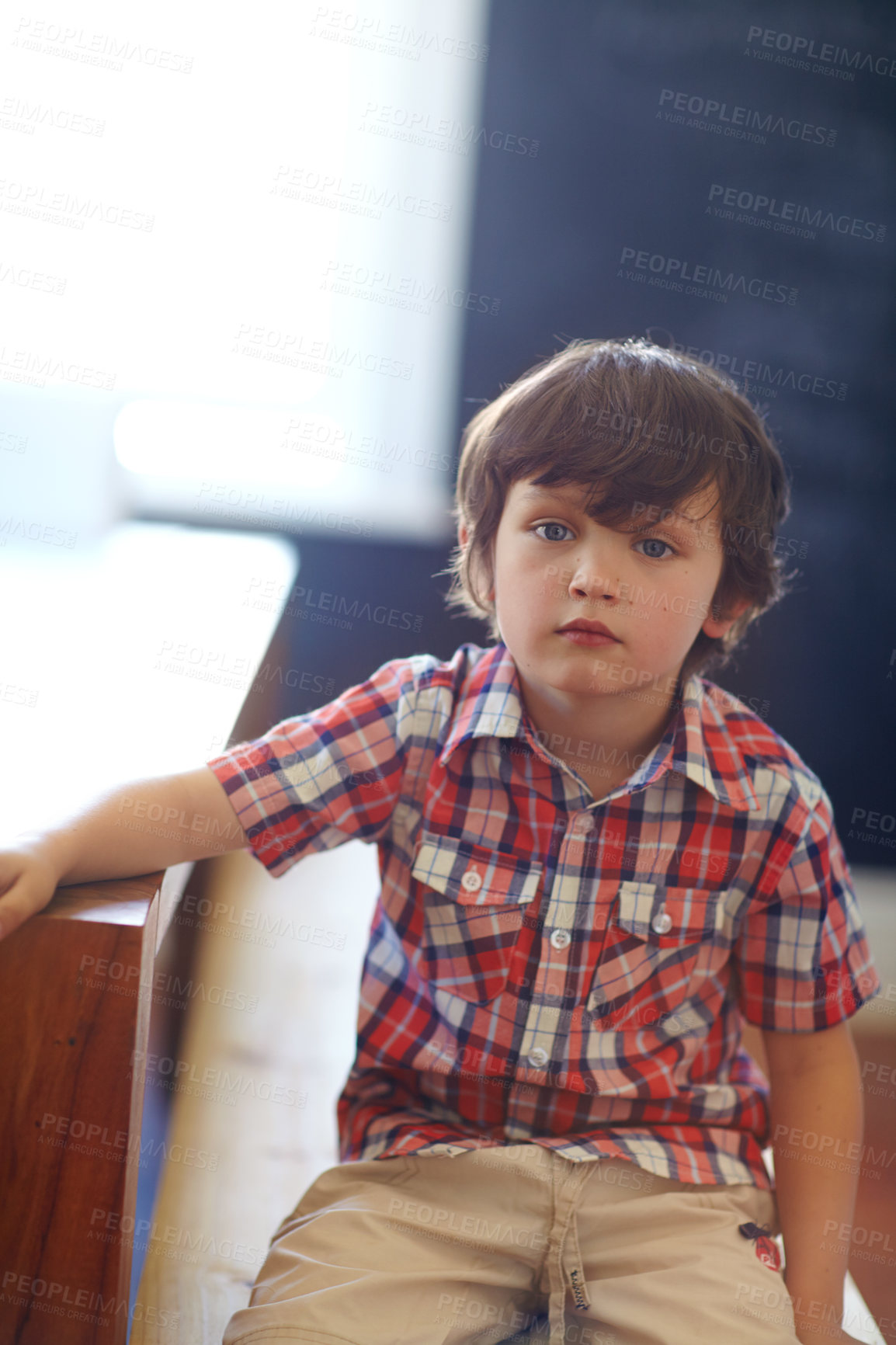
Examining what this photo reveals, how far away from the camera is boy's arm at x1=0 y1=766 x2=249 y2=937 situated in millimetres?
663

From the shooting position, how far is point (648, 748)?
1029 millimetres

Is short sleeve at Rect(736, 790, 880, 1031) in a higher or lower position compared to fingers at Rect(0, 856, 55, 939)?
lower

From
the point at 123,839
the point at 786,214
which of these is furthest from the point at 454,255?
the point at 123,839

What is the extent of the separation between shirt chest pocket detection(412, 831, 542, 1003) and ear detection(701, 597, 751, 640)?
0.30 metres

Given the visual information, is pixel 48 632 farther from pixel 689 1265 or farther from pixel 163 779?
pixel 689 1265

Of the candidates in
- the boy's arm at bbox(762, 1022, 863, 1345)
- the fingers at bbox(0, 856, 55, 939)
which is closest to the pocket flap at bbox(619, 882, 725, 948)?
the boy's arm at bbox(762, 1022, 863, 1345)

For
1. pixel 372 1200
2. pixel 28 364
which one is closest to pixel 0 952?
pixel 372 1200

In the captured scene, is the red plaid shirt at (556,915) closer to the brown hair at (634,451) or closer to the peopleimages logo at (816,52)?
the brown hair at (634,451)

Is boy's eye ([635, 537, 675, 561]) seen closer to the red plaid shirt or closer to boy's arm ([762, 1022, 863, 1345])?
the red plaid shirt

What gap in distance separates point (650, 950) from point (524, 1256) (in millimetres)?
269

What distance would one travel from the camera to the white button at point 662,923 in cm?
96

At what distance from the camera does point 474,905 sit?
963 mm

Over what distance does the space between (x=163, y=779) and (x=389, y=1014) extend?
1.06ft

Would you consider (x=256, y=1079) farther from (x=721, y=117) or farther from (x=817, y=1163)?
(x=721, y=117)
